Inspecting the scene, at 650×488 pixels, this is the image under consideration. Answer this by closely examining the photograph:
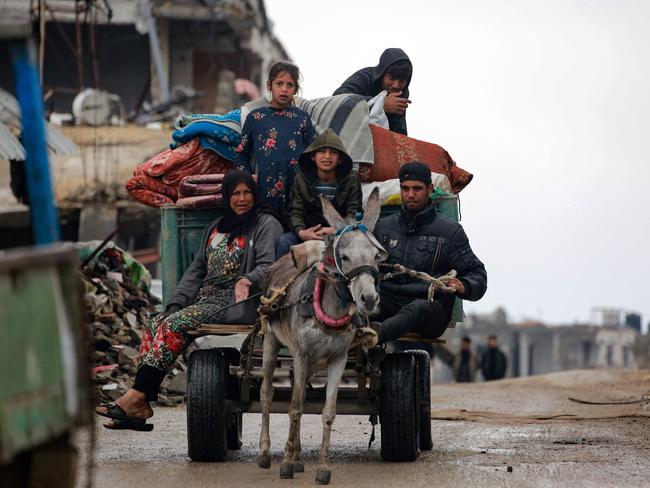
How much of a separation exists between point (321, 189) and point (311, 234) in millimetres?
460

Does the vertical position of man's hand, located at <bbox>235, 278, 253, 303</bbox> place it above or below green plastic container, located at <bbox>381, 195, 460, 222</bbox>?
below

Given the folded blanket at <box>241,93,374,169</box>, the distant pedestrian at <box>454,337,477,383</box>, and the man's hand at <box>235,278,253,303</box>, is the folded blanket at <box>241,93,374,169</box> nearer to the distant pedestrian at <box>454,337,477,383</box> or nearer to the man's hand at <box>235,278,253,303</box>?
the man's hand at <box>235,278,253,303</box>

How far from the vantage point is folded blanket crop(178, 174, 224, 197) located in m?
9.96

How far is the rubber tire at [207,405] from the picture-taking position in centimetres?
915

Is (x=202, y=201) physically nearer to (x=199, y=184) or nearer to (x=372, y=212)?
(x=199, y=184)

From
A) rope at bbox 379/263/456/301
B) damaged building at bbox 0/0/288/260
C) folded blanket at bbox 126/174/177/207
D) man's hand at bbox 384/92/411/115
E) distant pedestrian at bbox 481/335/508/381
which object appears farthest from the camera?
distant pedestrian at bbox 481/335/508/381

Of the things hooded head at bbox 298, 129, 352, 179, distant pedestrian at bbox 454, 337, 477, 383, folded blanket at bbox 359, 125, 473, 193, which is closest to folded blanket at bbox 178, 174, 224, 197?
hooded head at bbox 298, 129, 352, 179

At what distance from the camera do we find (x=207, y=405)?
9.14 metres

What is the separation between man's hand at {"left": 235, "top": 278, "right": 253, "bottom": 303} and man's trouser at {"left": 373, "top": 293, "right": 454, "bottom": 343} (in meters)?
1.03

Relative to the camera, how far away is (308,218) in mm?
9492

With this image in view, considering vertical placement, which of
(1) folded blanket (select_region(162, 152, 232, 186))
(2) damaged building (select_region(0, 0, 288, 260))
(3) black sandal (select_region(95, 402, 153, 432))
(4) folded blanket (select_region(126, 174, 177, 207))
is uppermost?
(2) damaged building (select_region(0, 0, 288, 260))

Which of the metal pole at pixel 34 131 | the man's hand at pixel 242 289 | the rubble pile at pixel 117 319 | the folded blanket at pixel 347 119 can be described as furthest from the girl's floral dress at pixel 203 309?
the rubble pile at pixel 117 319

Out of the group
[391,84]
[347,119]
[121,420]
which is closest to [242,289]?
[121,420]

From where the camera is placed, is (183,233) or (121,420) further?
(183,233)
